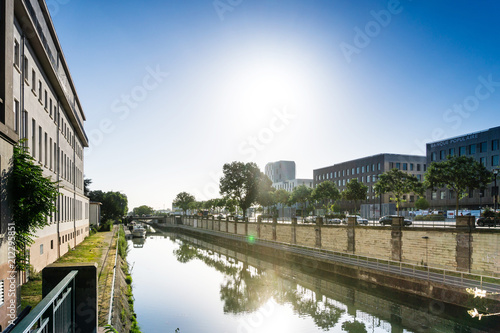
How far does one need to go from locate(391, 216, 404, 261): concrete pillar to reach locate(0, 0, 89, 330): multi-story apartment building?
23.5 metres

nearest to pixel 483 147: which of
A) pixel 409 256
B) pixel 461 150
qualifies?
pixel 461 150

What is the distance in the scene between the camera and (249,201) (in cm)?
7525

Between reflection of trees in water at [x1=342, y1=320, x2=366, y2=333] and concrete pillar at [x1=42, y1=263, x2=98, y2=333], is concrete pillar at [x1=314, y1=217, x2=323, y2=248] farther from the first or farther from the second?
concrete pillar at [x1=42, y1=263, x2=98, y2=333]

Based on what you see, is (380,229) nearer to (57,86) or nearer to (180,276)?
(180,276)

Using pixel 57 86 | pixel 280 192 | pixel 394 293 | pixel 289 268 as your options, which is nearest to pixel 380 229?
pixel 394 293

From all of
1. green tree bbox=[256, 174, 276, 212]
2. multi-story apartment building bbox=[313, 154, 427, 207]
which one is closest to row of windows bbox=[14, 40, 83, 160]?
green tree bbox=[256, 174, 276, 212]

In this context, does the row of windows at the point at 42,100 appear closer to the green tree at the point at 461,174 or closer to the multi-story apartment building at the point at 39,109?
the multi-story apartment building at the point at 39,109

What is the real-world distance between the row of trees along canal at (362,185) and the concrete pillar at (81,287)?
126ft

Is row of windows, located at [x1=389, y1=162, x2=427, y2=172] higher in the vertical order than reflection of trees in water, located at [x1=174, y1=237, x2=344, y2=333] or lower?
higher

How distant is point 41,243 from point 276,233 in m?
32.3

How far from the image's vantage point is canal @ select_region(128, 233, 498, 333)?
778 inches

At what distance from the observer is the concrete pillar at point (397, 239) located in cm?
2782

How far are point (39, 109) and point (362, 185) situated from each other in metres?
54.1

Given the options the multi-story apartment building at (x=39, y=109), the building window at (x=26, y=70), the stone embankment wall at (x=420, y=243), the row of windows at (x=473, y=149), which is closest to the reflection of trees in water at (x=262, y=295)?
the stone embankment wall at (x=420, y=243)
